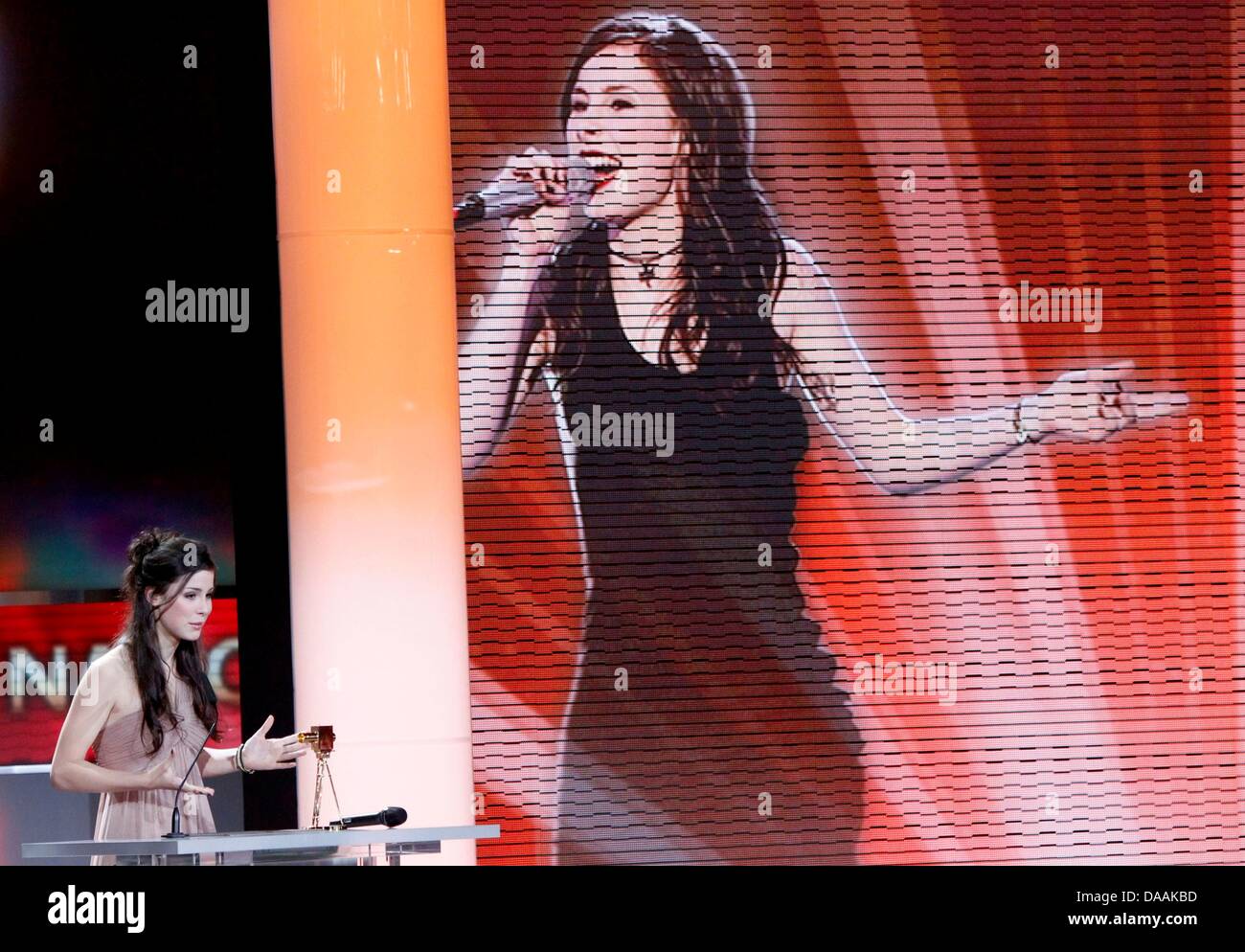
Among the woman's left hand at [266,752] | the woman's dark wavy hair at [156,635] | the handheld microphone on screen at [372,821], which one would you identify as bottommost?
the handheld microphone on screen at [372,821]

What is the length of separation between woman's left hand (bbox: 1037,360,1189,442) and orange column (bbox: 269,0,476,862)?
234 cm

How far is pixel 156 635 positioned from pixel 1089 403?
3.19 meters

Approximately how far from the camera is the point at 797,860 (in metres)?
5.08

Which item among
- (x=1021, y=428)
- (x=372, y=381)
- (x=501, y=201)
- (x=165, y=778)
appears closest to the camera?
(x=165, y=778)

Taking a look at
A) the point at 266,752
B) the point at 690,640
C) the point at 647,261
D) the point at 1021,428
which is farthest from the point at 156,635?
the point at 1021,428

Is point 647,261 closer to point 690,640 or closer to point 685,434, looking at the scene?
point 685,434

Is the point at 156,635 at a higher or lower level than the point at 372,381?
lower

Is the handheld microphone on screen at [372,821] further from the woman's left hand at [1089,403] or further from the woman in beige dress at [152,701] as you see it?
the woman's left hand at [1089,403]

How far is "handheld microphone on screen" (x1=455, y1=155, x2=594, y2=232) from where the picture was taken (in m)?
5.08

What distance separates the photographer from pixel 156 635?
356 centimetres

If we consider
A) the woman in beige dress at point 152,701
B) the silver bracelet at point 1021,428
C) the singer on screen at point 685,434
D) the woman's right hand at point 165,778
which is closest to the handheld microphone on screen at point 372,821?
the woman's right hand at point 165,778

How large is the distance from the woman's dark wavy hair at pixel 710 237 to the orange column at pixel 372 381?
1.35 m

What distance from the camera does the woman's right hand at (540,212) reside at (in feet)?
16.7
